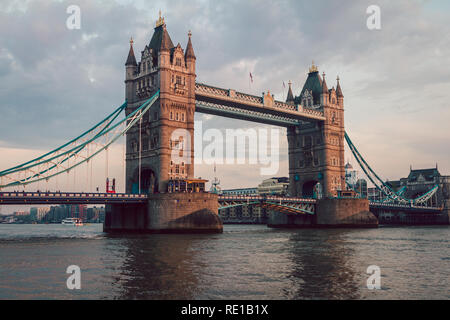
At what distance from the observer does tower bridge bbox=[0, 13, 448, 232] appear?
222 feet

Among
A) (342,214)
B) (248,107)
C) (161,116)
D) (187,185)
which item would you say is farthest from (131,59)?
(342,214)

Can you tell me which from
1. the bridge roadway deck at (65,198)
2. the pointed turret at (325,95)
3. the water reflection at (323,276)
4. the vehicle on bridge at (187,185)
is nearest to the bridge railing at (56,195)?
the bridge roadway deck at (65,198)

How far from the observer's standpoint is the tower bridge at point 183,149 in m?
67.6

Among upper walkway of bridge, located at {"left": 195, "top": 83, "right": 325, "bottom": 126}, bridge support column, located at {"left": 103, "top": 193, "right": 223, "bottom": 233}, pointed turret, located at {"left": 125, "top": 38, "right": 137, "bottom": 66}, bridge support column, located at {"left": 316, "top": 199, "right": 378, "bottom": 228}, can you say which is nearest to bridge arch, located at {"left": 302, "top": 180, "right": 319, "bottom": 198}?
bridge support column, located at {"left": 316, "top": 199, "right": 378, "bottom": 228}

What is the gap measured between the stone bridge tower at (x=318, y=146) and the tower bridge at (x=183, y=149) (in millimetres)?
236

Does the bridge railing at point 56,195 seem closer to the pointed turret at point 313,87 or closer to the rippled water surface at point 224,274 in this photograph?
the rippled water surface at point 224,274

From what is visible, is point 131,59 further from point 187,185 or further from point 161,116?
point 187,185

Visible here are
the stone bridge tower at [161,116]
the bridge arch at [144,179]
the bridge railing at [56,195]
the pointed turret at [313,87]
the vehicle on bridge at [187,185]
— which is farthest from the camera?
the pointed turret at [313,87]

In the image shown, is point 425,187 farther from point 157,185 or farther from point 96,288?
point 96,288

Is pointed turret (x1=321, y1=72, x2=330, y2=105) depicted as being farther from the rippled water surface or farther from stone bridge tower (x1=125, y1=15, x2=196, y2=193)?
the rippled water surface

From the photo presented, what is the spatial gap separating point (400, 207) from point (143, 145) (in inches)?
2946

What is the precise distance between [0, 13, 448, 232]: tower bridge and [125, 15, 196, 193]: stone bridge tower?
0.55 ft

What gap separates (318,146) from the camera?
106m
